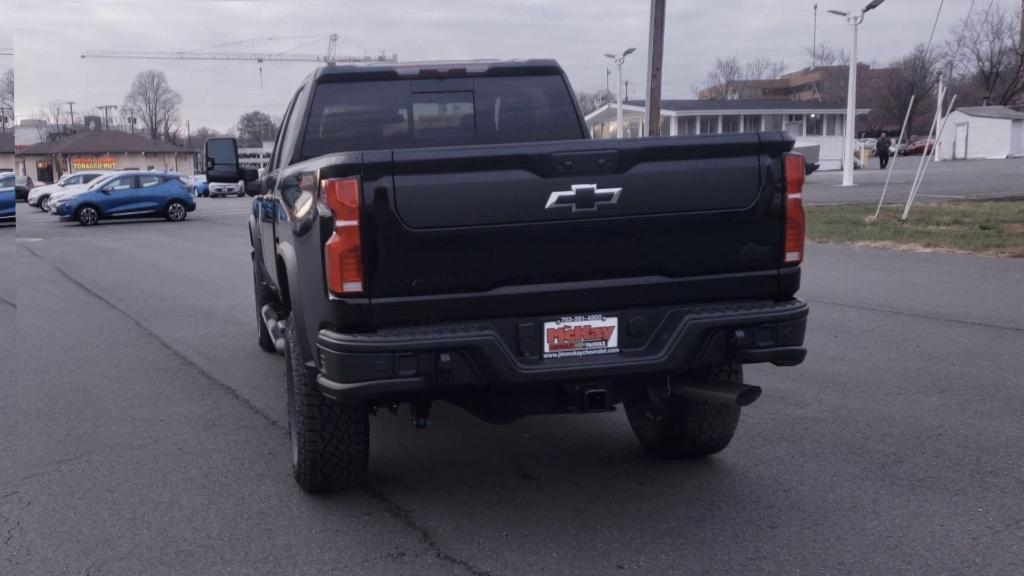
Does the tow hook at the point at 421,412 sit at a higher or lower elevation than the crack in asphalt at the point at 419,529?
higher

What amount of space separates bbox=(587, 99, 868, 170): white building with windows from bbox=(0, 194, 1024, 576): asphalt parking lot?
1526 inches

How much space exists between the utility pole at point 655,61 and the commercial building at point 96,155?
A: 11.6 metres

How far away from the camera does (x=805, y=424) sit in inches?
242

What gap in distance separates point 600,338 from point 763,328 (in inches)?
28.5

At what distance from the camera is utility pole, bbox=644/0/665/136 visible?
2250cm

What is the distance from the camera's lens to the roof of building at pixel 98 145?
845 cm

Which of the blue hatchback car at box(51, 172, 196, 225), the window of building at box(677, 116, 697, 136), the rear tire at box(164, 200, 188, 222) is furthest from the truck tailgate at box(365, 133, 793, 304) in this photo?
the window of building at box(677, 116, 697, 136)

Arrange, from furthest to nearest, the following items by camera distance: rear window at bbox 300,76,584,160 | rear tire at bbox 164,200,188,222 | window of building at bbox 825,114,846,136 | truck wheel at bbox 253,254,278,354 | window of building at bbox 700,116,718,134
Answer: window of building at bbox 825,114,846,136 → window of building at bbox 700,116,718,134 → rear tire at bbox 164,200,188,222 → truck wheel at bbox 253,254,278,354 → rear window at bbox 300,76,584,160

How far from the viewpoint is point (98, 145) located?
31188 mm

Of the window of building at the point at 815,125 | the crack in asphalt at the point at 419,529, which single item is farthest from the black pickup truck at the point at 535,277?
the window of building at the point at 815,125

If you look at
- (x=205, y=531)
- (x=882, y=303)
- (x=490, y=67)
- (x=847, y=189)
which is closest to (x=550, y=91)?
(x=490, y=67)

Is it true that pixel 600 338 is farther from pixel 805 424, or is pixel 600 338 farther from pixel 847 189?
pixel 847 189

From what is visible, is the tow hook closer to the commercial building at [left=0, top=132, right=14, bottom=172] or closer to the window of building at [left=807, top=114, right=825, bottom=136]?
the commercial building at [left=0, top=132, right=14, bottom=172]

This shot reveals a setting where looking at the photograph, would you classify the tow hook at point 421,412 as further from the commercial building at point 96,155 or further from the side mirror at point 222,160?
the side mirror at point 222,160
